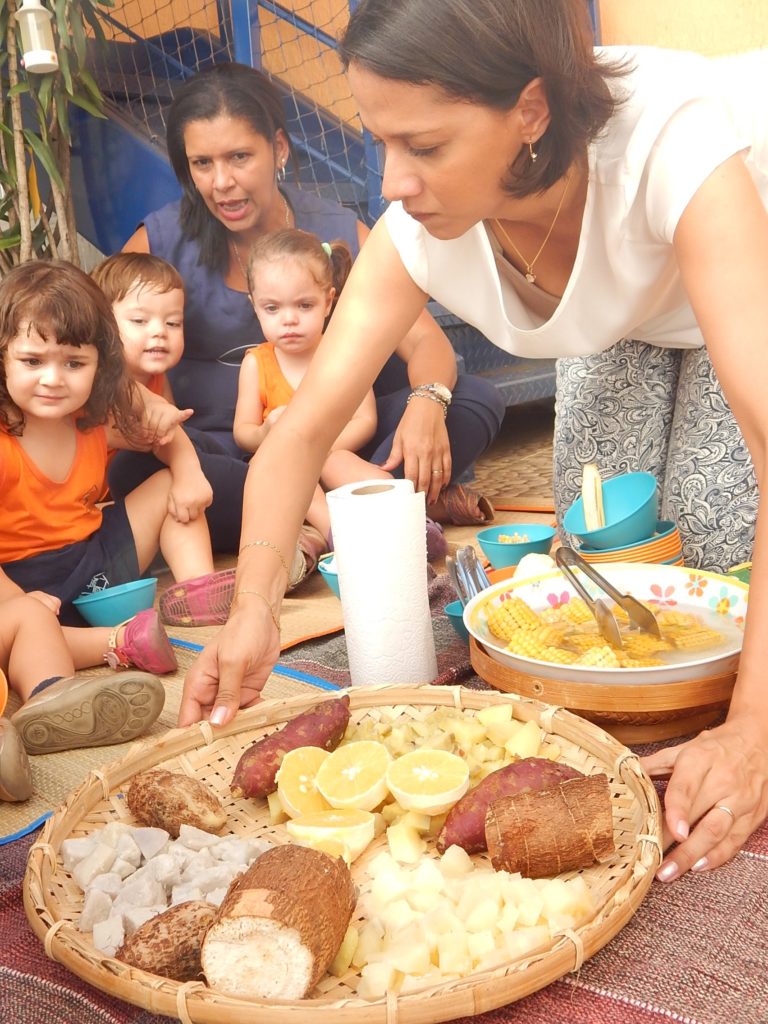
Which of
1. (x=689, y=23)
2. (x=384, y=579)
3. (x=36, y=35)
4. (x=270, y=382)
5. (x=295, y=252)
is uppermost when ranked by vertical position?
(x=689, y=23)

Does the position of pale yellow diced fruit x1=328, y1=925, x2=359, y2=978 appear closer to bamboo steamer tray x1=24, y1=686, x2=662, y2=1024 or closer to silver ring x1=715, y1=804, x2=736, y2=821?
bamboo steamer tray x1=24, y1=686, x2=662, y2=1024

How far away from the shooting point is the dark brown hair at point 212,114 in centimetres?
273

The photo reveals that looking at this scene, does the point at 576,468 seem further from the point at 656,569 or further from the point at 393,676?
the point at 393,676

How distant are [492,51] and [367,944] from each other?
3.12ft

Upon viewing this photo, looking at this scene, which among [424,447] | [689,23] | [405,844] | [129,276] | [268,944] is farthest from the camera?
[689,23]

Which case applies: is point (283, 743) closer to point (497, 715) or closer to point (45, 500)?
point (497, 715)

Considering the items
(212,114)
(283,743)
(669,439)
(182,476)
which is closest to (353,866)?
(283,743)

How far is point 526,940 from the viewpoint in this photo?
74cm

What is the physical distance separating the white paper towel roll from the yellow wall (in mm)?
3619

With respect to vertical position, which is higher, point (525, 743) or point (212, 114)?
point (212, 114)

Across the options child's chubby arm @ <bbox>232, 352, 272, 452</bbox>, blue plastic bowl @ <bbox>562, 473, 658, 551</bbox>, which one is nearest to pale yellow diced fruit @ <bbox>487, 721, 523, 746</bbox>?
blue plastic bowl @ <bbox>562, 473, 658, 551</bbox>

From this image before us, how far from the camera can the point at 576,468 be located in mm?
2072

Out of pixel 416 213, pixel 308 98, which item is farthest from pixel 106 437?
pixel 308 98

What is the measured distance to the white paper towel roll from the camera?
1384 millimetres
